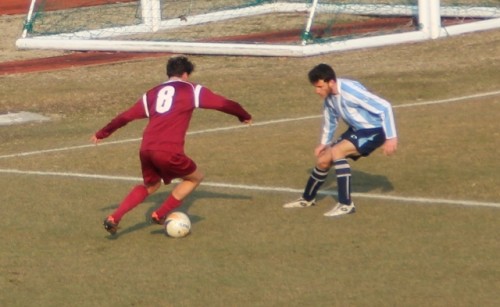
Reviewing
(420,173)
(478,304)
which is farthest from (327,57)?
(478,304)

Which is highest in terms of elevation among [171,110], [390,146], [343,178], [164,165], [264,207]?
[171,110]

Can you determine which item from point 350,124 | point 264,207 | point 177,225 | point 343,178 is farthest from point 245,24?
point 177,225

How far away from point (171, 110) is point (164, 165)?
445mm

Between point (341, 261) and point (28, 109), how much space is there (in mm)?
8451

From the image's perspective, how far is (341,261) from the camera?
9156 millimetres

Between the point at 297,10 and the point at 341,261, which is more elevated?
the point at 341,261

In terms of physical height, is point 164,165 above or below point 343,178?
above

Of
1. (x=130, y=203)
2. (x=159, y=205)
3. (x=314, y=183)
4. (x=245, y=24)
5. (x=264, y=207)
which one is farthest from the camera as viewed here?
(x=245, y=24)

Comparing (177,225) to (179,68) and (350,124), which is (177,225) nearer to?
(179,68)

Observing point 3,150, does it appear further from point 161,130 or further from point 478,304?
point 478,304

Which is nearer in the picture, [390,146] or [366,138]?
[390,146]

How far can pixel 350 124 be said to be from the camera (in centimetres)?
1048

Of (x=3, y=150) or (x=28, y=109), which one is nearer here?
(x=3, y=150)

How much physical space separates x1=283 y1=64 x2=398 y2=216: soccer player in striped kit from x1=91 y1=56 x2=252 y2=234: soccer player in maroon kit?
2.61 feet
